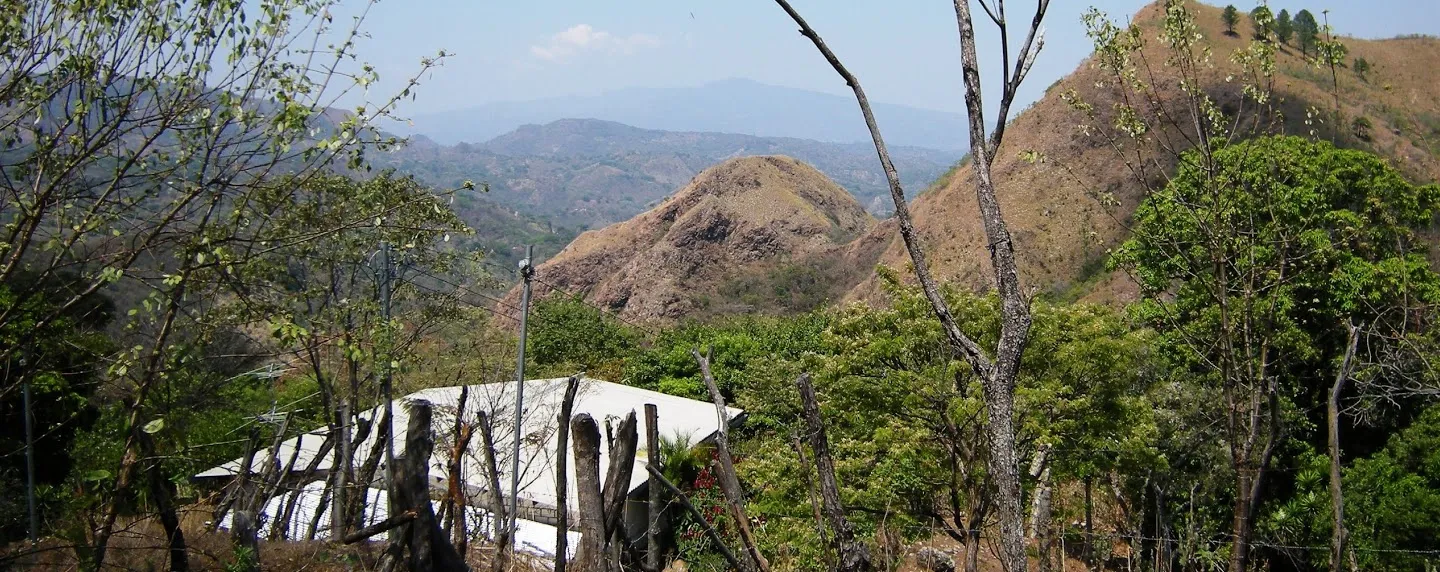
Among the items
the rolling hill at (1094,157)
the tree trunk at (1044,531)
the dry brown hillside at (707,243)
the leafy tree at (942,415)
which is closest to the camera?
the tree trunk at (1044,531)

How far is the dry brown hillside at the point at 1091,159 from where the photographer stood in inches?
1388

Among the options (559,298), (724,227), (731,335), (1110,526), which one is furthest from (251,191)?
(724,227)

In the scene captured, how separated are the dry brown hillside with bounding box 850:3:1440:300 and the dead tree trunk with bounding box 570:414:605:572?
99.8 ft

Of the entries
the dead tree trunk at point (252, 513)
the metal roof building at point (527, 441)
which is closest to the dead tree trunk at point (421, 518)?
the dead tree trunk at point (252, 513)

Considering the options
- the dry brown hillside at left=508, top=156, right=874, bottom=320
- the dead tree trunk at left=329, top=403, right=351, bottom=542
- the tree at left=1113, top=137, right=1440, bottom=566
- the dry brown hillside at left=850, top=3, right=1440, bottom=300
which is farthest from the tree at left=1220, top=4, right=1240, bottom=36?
the dead tree trunk at left=329, top=403, right=351, bottom=542

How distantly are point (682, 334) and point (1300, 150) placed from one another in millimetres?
18111

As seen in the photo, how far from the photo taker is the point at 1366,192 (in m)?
14.7

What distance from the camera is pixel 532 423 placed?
50.5 ft

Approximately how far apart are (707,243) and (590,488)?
59497 mm

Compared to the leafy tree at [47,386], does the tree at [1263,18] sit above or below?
above

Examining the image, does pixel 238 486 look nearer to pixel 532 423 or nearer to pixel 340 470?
pixel 340 470

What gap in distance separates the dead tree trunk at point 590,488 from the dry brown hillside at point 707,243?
175ft

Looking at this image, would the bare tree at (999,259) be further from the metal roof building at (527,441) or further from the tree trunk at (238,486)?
the metal roof building at (527,441)

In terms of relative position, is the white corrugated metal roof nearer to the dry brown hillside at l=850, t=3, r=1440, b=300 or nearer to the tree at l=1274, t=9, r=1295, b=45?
the dry brown hillside at l=850, t=3, r=1440, b=300
